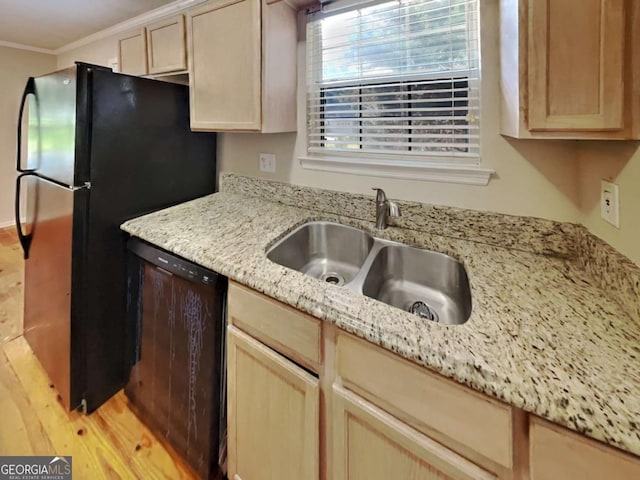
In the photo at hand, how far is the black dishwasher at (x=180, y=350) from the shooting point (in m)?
1.15

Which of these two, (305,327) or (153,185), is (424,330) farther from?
(153,185)

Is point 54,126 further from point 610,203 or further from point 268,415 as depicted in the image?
point 610,203

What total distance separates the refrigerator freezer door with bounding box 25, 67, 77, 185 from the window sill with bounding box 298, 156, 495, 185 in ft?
3.46

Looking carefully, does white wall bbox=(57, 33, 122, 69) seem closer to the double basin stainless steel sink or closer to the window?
the window

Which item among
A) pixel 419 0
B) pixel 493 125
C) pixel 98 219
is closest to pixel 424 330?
pixel 493 125

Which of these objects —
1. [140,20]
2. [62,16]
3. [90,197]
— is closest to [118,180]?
[90,197]

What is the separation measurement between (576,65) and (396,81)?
752 millimetres

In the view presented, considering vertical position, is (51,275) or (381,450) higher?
(51,275)

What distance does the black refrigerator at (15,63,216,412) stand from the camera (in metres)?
1.38

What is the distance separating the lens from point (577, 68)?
0.77 meters

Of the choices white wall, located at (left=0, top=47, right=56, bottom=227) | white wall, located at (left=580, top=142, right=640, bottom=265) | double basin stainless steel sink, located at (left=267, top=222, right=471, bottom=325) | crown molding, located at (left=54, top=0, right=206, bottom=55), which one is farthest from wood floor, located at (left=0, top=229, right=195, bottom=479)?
white wall, located at (left=0, top=47, right=56, bottom=227)

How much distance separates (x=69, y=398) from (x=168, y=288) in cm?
85

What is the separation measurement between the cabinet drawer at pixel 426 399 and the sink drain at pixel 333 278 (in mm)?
565

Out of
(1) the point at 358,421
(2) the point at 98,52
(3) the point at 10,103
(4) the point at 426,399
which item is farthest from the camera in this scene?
(3) the point at 10,103
